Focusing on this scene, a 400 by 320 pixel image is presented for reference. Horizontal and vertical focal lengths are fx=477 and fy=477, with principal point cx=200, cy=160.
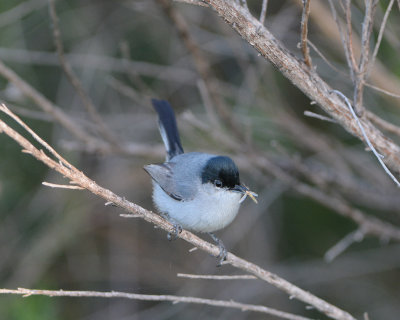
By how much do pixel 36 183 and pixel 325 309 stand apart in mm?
2681

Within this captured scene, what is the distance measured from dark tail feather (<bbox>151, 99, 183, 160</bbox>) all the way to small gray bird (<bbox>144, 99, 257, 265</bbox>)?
0.77ft

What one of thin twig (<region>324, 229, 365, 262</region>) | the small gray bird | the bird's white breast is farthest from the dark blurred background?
the bird's white breast

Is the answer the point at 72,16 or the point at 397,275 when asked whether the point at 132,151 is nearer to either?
the point at 72,16

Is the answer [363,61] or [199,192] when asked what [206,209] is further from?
[363,61]

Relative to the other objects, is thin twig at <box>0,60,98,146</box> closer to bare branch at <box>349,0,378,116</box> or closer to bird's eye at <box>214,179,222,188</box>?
bird's eye at <box>214,179,222,188</box>

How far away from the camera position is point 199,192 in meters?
2.57

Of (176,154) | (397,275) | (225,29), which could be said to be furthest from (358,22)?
(397,275)

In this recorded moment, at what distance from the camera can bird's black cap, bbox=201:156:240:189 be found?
2.47 m

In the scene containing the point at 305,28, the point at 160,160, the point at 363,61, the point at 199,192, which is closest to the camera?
the point at 305,28

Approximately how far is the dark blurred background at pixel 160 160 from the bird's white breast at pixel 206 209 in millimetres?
732

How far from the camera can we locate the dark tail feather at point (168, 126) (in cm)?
302

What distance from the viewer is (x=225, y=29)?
373cm

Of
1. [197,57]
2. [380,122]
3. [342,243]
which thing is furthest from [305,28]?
[342,243]

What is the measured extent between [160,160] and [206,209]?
137cm
